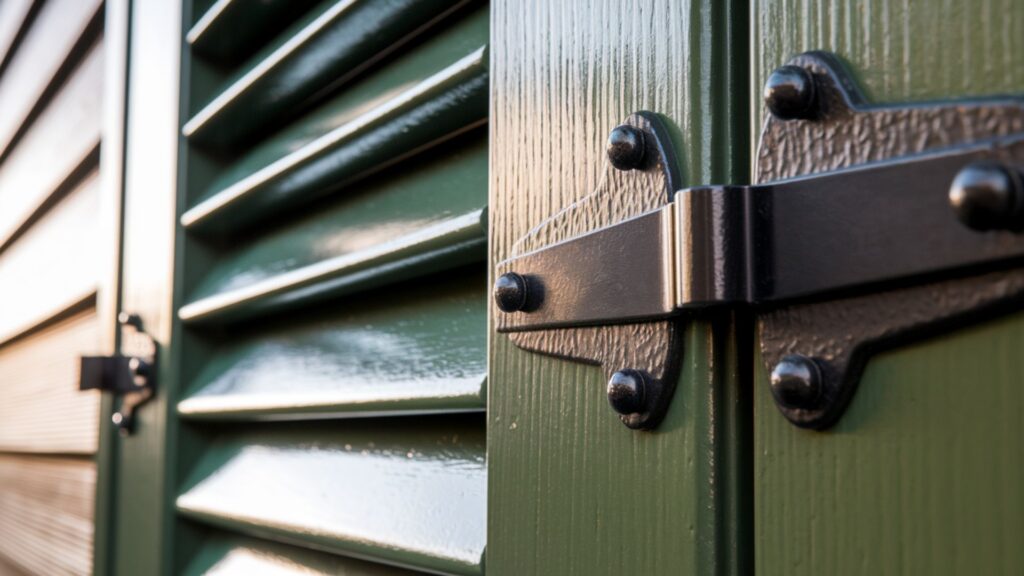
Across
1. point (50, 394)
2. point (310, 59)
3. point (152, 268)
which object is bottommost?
point (50, 394)

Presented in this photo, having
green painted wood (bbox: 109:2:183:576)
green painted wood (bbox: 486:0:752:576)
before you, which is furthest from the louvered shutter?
green painted wood (bbox: 486:0:752:576)

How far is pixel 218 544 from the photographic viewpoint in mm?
1106

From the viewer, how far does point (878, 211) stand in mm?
342

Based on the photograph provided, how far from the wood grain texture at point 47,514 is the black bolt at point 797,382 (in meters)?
1.58

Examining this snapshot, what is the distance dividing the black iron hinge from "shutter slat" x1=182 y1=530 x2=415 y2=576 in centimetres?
40

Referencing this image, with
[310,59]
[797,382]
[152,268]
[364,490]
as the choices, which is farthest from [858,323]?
[152,268]

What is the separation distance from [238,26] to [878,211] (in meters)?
0.93

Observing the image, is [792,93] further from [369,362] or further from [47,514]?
[47,514]

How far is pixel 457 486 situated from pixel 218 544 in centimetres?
53

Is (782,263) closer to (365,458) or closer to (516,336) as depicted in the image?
(516,336)

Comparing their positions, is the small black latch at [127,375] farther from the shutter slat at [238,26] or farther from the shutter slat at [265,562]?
the shutter slat at [238,26]

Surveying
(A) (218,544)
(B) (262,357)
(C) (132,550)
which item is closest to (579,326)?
(B) (262,357)

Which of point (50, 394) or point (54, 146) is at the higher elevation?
A: point (54, 146)

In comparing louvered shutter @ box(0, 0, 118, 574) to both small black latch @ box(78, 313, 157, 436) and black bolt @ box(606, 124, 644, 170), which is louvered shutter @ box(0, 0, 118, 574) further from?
black bolt @ box(606, 124, 644, 170)
